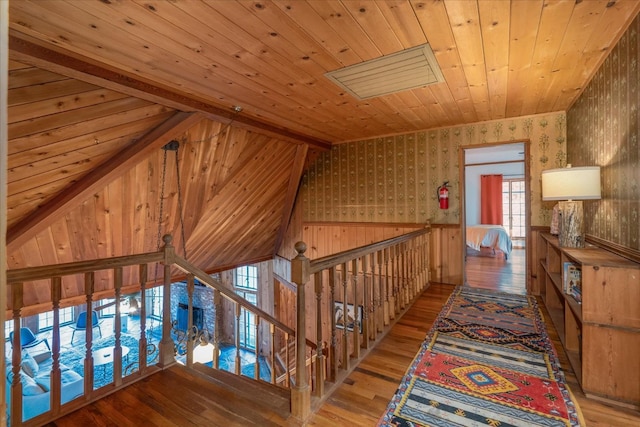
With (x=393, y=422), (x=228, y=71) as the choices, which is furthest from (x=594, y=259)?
(x=228, y=71)

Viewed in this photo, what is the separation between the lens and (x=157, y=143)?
2.98 meters

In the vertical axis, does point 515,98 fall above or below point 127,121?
above

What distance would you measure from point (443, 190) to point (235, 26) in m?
3.54

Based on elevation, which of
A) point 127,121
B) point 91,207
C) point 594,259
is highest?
point 127,121

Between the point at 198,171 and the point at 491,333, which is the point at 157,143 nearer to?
the point at 198,171

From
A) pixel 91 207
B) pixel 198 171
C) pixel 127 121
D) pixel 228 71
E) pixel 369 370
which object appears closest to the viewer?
pixel 369 370

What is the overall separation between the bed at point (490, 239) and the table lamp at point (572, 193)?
4.44 m

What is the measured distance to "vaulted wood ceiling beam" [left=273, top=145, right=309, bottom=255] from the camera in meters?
4.91

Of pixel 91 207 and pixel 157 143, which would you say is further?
pixel 91 207

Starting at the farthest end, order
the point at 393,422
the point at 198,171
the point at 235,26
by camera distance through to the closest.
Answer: the point at 198,171 → the point at 235,26 → the point at 393,422

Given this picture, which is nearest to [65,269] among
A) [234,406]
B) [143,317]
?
[143,317]

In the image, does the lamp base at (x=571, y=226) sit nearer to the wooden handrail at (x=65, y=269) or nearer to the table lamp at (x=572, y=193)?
the table lamp at (x=572, y=193)

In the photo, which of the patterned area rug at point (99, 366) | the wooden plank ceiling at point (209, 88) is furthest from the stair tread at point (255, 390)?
the patterned area rug at point (99, 366)

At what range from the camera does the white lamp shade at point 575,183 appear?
7.61 ft
